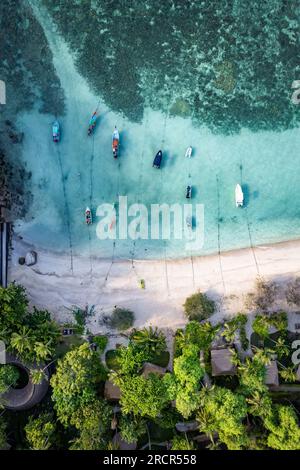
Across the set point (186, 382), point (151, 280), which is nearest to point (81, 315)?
point (151, 280)

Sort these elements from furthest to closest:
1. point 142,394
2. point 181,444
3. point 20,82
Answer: point 20,82 < point 181,444 < point 142,394

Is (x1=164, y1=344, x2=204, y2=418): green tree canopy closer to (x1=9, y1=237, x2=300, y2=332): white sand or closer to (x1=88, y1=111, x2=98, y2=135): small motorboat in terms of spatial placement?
(x1=9, y1=237, x2=300, y2=332): white sand

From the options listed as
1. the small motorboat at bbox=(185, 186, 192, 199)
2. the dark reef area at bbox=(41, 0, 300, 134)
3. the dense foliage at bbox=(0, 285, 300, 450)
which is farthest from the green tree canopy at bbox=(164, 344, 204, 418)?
the dark reef area at bbox=(41, 0, 300, 134)

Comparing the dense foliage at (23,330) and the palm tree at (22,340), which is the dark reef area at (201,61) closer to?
the dense foliage at (23,330)

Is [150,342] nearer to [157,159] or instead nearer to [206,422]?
[206,422]

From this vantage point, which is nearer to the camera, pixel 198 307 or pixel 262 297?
pixel 198 307

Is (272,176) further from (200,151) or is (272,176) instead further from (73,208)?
(73,208)
